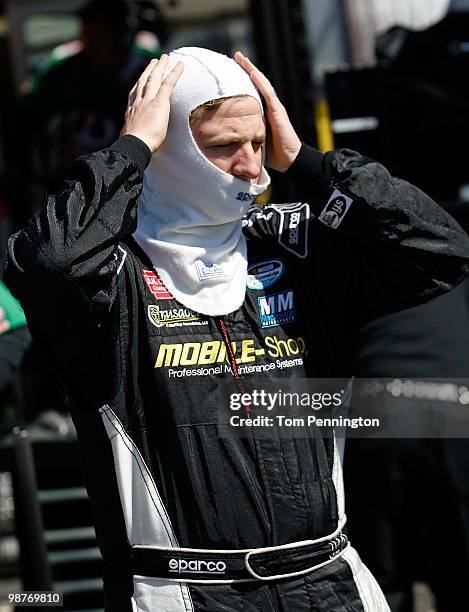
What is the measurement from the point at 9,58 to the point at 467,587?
5811 millimetres

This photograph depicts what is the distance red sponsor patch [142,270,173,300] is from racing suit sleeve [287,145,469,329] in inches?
15.5

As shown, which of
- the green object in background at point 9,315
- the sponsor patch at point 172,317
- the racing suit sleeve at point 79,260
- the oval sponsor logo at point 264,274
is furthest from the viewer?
the green object in background at point 9,315

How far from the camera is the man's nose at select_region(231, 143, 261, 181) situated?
2385mm

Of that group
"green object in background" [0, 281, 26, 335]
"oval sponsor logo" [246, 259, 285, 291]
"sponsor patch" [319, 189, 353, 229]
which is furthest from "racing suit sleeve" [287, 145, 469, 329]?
"green object in background" [0, 281, 26, 335]

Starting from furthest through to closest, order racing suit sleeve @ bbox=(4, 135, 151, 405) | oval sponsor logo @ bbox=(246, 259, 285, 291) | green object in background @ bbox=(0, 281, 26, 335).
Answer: green object in background @ bbox=(0, 281, 26, 335), oval sponsor logo @ bbox=(246, 259, 285, 291), racing suit sleeve @ bbox=(4, 135, 151, 405)

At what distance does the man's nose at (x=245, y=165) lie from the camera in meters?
2.38

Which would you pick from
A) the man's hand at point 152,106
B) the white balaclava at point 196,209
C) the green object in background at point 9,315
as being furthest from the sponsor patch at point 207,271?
the green object in background at point 9,315

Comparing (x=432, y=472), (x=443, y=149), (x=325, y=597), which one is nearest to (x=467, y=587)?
(x=432, y=472)

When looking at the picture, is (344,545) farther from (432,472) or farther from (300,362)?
(432,472)

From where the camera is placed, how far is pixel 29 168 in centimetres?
692

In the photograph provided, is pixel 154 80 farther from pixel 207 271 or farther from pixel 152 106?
pixel 207 271

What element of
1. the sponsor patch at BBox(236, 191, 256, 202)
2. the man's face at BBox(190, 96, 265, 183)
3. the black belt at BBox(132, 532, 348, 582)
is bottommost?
the black belt at BBox(132, 532, 348, 582)

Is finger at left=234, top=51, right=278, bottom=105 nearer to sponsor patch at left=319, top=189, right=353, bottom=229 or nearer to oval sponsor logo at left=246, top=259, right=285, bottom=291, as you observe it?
sponsor patch at left=319, top=189, right=353, bottom=229

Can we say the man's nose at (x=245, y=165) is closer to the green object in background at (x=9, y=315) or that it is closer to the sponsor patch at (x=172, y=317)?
the sponsor patch at (x=172, y=317)
